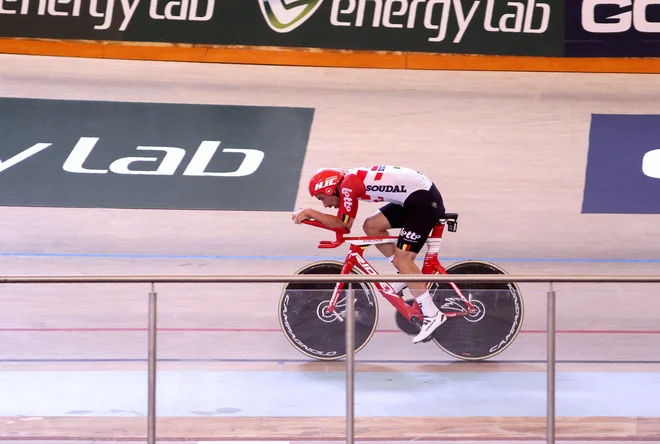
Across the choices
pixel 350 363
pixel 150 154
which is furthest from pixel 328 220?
pixel 150 154

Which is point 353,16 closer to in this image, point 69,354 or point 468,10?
point 468,10

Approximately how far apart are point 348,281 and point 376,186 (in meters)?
1.91

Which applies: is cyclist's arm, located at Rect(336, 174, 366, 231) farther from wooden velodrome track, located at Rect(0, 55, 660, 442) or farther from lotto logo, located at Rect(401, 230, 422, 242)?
wooden velodrome track, located at Rect(0, 55, 660, 442)

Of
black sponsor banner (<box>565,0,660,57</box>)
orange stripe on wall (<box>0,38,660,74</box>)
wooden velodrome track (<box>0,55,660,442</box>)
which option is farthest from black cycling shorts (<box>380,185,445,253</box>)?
black sponsor banner (<box>565,0,660,57</box>)

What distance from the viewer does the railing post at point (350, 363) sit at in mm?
2701

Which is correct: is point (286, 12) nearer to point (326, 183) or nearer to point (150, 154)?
point (150, 154)

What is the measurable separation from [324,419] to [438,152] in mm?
5006

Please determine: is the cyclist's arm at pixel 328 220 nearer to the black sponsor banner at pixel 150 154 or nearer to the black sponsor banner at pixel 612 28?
the black sponsor banner at pixel 150 154

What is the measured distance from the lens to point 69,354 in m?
2.90

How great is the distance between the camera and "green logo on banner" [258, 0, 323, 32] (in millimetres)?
7758

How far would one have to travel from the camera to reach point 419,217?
438 centimetres

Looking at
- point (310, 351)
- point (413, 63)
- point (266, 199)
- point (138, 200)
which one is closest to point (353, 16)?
point (413, 63)

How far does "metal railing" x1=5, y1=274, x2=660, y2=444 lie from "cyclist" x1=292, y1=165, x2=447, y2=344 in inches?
64.8

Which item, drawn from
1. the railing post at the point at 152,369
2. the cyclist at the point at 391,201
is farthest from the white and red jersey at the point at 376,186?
the railing post at the point at 152,369
